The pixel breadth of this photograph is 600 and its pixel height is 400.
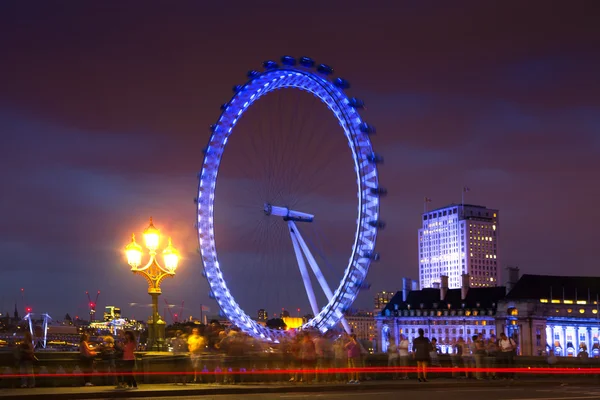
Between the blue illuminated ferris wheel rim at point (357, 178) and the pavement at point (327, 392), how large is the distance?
23641 mm

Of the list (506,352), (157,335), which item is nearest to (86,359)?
(157,335)

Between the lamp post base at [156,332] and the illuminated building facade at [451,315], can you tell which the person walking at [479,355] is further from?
the illuminated building facade at [451,315]

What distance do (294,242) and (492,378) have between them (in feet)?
89.6

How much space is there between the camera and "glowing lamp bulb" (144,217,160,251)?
37.9 meters

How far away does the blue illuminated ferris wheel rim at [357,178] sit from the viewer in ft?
182

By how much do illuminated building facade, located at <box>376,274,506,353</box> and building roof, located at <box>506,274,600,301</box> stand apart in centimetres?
665

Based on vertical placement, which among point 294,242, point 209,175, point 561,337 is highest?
point 209,175

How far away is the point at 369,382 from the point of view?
31.8 m

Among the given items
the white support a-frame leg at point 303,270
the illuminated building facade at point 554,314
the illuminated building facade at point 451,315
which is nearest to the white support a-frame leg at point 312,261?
the white support a-frame leg at point 303,270

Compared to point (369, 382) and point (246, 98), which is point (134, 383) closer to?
point (369, 382)

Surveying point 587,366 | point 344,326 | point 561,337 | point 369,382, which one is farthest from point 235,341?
point 561,337

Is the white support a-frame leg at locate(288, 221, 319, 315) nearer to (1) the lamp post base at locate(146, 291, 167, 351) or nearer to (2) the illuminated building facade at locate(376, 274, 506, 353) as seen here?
(1) the lamp post base at locate(146, 291, 167, 351)

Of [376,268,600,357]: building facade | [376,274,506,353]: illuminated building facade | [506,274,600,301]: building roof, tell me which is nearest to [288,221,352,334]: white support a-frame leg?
[376,268,600,357]: building facade

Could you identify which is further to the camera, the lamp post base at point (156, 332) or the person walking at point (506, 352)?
the lamp post base at point (156, 332)
